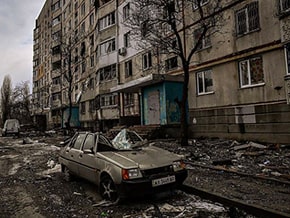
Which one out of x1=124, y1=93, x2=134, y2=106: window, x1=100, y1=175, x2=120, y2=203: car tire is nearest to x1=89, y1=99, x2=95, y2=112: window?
x1=124, y1=93, x2=134, y2=106: window

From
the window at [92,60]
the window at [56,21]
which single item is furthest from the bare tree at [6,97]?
the window at [92,60]

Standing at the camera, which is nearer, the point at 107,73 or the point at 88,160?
the point at 88,160

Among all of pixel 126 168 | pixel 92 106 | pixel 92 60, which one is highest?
pixel 92 60

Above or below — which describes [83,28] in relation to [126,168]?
above

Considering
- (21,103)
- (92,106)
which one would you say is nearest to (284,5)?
(92,106)

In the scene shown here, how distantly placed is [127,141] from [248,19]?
434 inches

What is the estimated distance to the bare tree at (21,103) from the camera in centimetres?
6706

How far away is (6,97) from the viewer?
67.7 m

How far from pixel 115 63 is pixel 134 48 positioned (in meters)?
3.91

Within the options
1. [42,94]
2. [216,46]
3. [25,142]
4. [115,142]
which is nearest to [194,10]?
[216,46]

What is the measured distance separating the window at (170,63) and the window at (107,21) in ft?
36.9

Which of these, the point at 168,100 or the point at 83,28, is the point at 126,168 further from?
the point at 83,28

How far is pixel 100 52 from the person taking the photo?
29625mm

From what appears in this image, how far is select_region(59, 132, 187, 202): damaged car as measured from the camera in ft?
17.7
